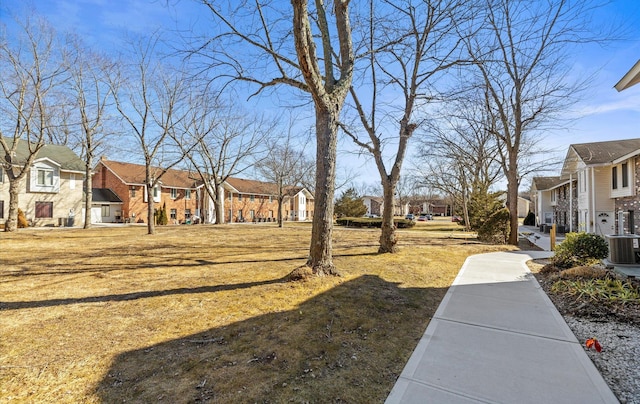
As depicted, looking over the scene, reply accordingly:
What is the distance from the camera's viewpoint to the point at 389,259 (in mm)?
9094

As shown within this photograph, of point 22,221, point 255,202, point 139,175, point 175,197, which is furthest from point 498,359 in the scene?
point 255,202

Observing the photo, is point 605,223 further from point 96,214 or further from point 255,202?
point 96,214

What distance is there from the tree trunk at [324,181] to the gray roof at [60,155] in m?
27.7

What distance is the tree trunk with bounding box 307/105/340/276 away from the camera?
20.0 ft

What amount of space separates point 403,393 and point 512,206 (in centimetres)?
1446

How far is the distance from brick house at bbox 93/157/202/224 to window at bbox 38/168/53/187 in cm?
707

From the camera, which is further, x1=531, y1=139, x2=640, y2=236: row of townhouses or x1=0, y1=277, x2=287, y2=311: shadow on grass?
x1=531, y1=139, x2=640, y2=236: row of townhouses

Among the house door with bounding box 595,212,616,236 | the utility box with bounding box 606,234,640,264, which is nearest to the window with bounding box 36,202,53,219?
the utility box with bounding box 606,234,640,264

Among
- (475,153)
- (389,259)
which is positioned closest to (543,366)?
(389,259)

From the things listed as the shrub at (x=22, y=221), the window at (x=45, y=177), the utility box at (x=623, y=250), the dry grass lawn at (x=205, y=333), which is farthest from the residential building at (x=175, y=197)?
the utility box at (x=623, y=250)

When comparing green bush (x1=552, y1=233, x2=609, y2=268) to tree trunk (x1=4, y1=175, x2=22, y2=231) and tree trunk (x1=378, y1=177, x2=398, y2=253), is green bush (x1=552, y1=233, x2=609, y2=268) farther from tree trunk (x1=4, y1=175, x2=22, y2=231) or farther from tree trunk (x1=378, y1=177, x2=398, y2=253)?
tree trunk (x1=4, y1=175, x2=22, y2=231)

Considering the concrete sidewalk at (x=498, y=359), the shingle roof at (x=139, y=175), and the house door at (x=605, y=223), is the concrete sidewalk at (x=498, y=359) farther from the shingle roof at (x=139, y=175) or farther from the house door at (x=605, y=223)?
the shingle roof at (x=139, y=175)

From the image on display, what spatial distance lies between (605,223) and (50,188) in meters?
39.3

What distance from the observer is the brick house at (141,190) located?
105 ft
